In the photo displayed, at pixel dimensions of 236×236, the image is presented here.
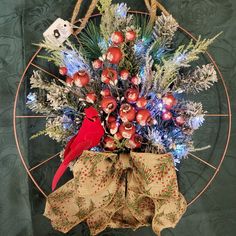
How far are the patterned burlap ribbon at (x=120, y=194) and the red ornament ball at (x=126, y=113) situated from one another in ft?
0.30

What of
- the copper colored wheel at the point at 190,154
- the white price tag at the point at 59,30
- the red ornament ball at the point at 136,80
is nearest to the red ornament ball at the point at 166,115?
the red ornament ball at the point at 136,80

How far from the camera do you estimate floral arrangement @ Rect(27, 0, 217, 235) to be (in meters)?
1.03

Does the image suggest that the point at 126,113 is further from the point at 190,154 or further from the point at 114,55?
the point at 190,154

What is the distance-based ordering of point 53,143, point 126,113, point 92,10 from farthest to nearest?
point 53,143
point 92,10
point 126,113

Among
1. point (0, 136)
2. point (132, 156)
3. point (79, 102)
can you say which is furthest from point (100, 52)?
point (0, 136)

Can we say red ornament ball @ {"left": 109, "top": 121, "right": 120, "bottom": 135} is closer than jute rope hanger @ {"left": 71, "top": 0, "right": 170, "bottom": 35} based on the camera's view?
Yes

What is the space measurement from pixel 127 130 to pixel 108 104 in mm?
77

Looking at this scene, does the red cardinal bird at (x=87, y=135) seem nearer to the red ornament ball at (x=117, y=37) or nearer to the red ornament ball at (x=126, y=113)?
the red ornament ball at (x=126, y=113)

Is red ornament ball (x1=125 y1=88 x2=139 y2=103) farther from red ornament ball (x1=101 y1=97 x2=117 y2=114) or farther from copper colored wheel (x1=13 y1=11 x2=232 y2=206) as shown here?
copper colored wheel (x1=13 y1=11 x2=232 y2=206)

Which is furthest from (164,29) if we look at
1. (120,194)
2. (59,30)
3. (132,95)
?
(120,194)

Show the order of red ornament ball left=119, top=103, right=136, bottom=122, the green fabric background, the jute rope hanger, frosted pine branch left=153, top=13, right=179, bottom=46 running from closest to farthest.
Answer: red ornament ball left=119, top=103, right=136, bottom=122 < frosted pine branch left=153, top=13, right=179, bottom=46 < the jute rope hanger < the green fabric background

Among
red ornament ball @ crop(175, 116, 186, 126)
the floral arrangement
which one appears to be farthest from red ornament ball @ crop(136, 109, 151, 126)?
red ornament ball @ crop(175, 116, 186, 126)

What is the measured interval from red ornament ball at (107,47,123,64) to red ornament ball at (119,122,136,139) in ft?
0.50

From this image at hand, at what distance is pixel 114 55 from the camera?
102 cm
